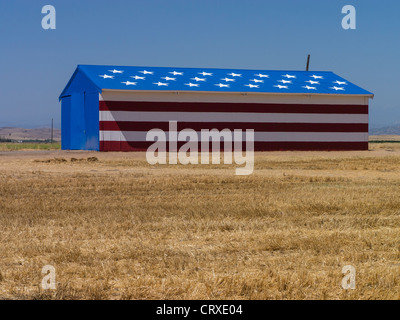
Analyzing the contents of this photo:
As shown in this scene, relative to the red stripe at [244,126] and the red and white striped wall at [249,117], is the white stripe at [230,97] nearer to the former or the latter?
the red and white striped wall at [249,117]

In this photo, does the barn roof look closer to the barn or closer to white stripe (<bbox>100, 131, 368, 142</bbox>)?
the barn

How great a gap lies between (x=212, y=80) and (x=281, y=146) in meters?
5.81

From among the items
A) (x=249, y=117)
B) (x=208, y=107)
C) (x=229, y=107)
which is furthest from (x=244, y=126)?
(x=208, y=107)

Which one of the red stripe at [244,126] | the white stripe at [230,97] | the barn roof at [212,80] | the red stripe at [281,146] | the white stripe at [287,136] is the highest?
the barn roof at [212,80]

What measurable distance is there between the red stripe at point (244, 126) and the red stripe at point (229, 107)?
2.45 feet

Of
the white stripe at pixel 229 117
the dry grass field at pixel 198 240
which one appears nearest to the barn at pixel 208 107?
the white stripe at pixel 229 117

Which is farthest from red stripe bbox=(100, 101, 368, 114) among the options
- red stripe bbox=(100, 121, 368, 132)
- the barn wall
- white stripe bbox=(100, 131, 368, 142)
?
the barn wall

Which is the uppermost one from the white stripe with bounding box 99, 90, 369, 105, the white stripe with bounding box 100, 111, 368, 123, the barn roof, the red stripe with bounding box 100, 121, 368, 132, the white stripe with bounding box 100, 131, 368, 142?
the barn roof

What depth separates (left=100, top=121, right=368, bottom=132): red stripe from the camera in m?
35.0

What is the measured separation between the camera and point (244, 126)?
37.0 m

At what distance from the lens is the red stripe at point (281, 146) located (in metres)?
35.1

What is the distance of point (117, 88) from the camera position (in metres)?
34.8

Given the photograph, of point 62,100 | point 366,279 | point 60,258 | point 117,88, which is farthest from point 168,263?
point 62,100
